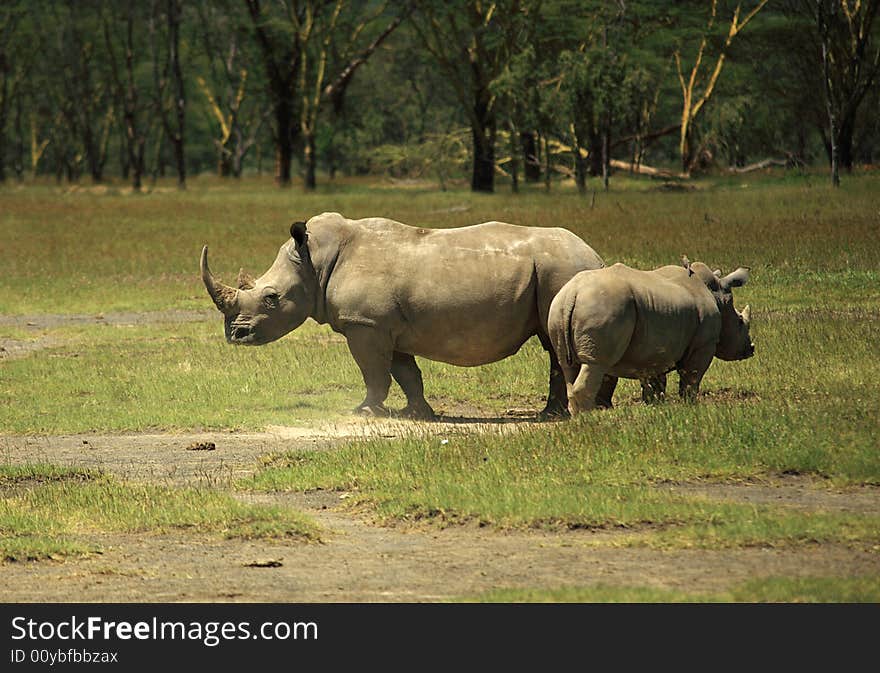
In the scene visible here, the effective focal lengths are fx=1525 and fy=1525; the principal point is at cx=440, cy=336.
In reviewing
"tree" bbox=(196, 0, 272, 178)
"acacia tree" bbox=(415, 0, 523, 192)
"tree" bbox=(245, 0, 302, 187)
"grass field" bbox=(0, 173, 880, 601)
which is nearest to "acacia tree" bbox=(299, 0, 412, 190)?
"tree" bbox=(245, 0, 302, 187)

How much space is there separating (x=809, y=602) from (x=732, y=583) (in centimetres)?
47

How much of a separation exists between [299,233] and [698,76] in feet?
117

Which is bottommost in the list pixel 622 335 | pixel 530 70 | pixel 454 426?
pixel 454 426

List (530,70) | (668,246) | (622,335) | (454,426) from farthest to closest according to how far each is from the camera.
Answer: (530,70)
(668,246)
(454,426)
(622,335)

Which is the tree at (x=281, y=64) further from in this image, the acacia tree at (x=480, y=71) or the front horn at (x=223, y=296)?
the front horn at (x=223, y=296)

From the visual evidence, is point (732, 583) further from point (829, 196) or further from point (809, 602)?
point (829, 196)

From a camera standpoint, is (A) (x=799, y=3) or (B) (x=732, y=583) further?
(A) (x=799, y=3)

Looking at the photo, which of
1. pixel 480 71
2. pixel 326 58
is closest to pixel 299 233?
pixel 480 71

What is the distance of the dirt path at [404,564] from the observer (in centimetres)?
749

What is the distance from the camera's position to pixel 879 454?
32.0 feet

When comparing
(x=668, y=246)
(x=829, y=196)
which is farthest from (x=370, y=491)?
(x=829, y=196)

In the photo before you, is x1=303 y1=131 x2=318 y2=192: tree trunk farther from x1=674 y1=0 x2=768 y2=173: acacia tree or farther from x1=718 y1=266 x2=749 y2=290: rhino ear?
x1=718 y1=266 x2=749 y2=290: rhino ear

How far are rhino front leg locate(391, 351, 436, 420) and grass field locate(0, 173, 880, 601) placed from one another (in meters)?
0.62
